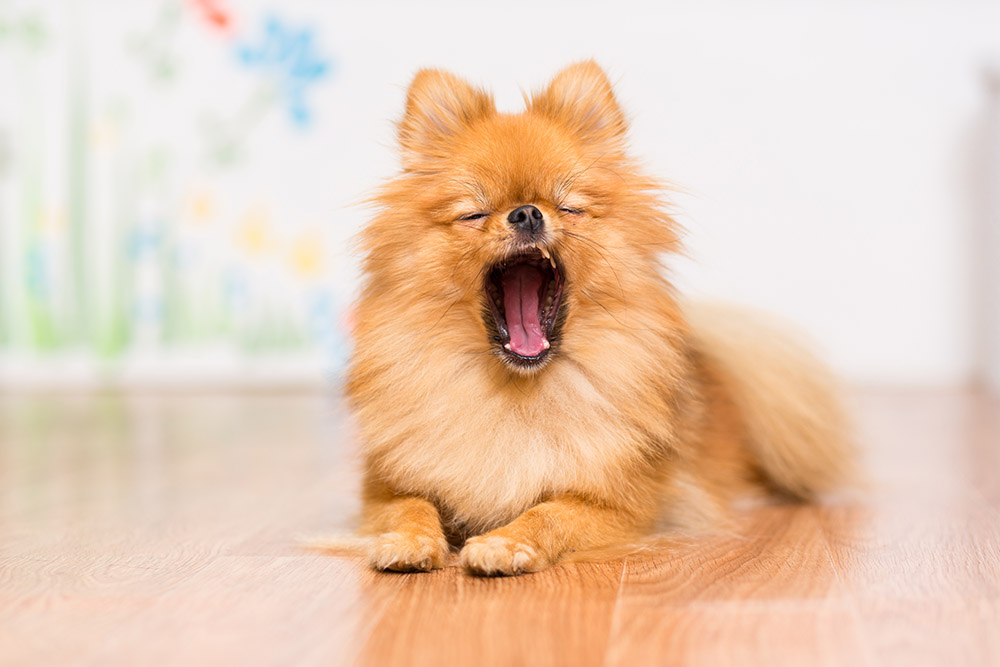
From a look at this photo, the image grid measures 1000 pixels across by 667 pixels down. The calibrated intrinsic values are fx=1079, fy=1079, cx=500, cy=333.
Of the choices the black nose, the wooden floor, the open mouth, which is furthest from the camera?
the open mouth

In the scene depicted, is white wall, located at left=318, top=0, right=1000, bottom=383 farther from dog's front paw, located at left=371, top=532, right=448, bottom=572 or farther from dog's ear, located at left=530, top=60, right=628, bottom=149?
dog's front paw, located at left=371, top=532, right=448, bottom=572

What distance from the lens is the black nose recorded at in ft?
6.49

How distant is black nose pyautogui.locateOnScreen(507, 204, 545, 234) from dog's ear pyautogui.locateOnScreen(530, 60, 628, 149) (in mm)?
305

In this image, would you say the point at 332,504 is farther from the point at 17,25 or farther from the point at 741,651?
the point at 17,25

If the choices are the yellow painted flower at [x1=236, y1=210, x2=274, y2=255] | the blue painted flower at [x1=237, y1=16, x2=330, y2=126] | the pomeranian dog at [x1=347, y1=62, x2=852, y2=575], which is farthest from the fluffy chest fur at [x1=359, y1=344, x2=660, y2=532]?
the blue painted flower at [x1=237, y1=16, x2=330, y2=126]

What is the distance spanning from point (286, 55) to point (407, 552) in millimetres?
4593

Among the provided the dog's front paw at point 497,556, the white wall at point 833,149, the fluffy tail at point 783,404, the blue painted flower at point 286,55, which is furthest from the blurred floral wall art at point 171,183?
the dog's front paw at point 497,556

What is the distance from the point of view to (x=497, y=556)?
182 cm

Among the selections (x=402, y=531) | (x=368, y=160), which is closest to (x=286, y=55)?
(x=368, y=160)

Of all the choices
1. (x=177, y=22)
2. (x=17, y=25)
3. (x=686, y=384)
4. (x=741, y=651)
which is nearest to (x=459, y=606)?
(x=741, y=651)

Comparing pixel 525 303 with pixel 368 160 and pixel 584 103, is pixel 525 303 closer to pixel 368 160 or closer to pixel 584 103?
pixel 584 103

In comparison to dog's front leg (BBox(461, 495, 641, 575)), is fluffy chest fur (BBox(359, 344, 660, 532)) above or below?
above

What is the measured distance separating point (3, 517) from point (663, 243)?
1.66 metres

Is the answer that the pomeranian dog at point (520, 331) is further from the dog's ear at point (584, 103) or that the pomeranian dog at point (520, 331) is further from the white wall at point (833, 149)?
the white wall at point (833, 149)
